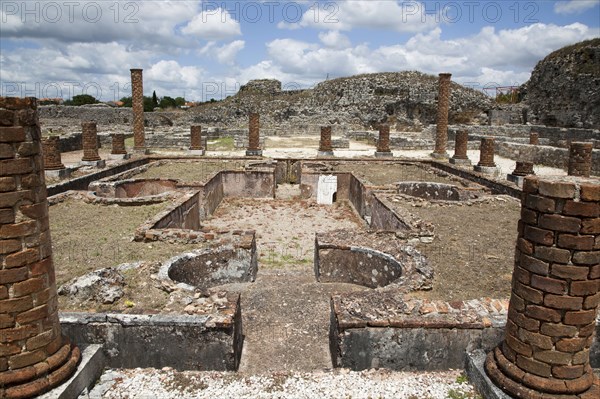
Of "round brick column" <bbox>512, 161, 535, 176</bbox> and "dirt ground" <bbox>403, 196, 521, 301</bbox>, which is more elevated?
"round brick column" <bbox>512, 161, 535, 176</bbox>

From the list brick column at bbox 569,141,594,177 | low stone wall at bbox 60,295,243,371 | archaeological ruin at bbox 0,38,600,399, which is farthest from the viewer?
brick column at bbox 569,141,594,177

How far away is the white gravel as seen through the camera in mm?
4195

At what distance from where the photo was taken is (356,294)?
541 cm

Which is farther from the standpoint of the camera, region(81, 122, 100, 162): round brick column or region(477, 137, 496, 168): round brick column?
region(81, 122, 100, 162): round brick column

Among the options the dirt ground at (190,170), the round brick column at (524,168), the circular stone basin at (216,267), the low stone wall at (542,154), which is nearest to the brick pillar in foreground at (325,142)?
the dirt ground at (190,170)

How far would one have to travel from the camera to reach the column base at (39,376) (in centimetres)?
357

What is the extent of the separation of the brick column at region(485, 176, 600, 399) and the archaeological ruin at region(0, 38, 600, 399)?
0.01 meters

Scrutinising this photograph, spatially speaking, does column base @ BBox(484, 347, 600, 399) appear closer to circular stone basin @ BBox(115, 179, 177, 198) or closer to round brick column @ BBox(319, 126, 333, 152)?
circular stone basin @ BBox(115, 179, 177, 198)

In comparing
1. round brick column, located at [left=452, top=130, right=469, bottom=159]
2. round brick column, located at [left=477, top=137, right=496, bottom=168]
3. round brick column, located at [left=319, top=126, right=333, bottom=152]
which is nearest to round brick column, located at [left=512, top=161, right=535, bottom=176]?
round brick column, located at [left=477, top=137, right=496, bottom=168]

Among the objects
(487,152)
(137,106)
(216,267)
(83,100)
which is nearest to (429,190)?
(487,152)

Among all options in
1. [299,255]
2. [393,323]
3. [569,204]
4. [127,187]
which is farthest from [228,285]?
[127,187]

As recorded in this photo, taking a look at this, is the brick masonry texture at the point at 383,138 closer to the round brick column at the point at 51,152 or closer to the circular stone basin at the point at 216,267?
the round brick column at the point at 51,152

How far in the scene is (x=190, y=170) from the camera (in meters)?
16.4

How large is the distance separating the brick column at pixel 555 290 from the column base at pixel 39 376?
3.91m
